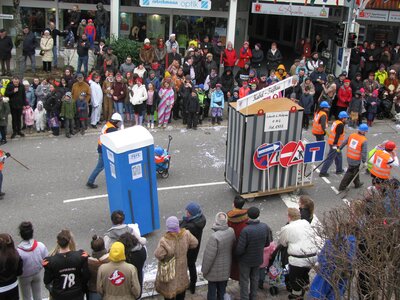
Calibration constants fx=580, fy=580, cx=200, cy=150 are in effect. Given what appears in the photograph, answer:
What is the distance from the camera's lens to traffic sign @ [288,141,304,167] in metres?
11.6

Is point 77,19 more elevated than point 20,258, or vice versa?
point 77,19

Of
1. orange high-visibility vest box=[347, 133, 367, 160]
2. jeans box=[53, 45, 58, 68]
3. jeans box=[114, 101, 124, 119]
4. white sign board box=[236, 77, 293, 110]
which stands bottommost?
jeans box=[114, 101, 124, 119]

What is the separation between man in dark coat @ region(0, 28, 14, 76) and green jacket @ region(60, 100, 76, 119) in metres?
4.98

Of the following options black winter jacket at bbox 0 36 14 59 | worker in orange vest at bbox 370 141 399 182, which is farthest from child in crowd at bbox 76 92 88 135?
worker in orange vest at bbox 370 141 399 182

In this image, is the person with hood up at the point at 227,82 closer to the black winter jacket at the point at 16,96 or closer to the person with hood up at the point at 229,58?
the person with hood up at the point at 229,58

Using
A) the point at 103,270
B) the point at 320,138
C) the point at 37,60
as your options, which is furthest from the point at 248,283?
the point at 37,60

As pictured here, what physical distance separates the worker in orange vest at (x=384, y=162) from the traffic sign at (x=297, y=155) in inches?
54.6

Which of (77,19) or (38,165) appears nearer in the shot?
(38,165)

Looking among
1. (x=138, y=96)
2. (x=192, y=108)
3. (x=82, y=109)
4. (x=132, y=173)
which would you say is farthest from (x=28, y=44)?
(x=132, y=173)

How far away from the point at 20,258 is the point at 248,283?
3031 millimetres

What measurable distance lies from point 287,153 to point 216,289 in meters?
4.38

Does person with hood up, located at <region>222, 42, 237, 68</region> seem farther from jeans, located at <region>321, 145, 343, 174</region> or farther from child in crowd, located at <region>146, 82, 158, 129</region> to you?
jeans, located at <region>321, 145, 343, 174</region>

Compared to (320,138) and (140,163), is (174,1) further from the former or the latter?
(140,163)

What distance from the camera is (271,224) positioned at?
430 inches
